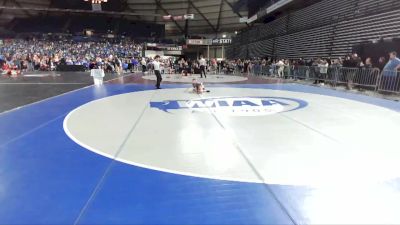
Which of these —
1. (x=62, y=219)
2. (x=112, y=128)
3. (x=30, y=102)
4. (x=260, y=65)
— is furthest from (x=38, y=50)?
(x=62, y=219)

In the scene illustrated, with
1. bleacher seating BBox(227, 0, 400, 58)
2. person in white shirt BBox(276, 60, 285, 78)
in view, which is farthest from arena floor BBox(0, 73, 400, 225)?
person in white shirt BBox(276, 60, 285, 78)

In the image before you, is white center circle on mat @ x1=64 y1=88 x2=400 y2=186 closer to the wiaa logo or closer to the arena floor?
the arena floor

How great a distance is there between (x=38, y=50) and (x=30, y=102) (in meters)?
35.3

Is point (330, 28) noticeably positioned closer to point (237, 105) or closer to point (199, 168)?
point (237, 105)

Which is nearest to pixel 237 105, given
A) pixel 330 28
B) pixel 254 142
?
pixel 254 142

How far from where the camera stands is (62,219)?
103 inches

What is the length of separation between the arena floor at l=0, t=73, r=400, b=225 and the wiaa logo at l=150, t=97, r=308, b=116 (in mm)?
468

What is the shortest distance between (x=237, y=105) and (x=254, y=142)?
3.67 m

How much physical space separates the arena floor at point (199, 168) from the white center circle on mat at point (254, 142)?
17mm

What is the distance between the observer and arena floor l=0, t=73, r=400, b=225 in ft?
9.06

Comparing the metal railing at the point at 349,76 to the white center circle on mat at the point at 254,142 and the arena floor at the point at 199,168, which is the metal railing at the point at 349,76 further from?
the arena floor at the point at 199,168

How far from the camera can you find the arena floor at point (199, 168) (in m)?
2.76

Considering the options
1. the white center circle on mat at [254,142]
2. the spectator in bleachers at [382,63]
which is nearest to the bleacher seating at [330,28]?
the spectator in bleachers at [382,63]

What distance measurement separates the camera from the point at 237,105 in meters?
8.53
